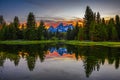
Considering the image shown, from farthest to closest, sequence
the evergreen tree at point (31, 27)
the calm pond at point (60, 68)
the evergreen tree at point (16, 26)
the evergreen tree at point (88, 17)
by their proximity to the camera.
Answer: the evergreen tree at point (16, 26) < the evergreen tree at point (31, 27) < the evergreen tree at point (88, 17) < the calm pond at point (60, 68)

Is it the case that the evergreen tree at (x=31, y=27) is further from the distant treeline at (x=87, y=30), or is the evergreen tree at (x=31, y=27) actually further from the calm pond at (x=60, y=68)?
the calm pond at (x=60, y=68)

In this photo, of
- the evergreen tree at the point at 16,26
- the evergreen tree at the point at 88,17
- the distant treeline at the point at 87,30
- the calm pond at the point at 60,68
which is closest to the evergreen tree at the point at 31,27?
the distant treeline at the point at 87,30

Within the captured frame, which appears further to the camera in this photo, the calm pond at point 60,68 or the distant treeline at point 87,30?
the distant treeline at point 87,30

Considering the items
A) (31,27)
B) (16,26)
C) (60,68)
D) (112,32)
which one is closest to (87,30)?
(112,32)

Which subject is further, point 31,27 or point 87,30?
point 31,27

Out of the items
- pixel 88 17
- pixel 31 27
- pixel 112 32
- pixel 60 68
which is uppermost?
pixel 88 17

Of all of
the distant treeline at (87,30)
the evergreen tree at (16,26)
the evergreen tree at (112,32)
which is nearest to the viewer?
the distant treeline at (87,30)

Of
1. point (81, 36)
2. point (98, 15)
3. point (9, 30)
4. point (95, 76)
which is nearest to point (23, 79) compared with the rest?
point (95, 76)

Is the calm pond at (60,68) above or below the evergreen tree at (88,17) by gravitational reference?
below

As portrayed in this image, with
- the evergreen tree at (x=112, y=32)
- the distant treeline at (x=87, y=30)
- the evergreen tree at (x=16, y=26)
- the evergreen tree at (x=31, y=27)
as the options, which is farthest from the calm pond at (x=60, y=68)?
the evergreen tree at (x=16, y=26)

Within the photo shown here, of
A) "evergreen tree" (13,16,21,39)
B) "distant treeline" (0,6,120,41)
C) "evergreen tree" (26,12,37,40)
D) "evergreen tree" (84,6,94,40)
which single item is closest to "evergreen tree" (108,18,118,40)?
"distant treeline" (0,6,120,41)

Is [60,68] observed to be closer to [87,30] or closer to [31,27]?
[87,30]

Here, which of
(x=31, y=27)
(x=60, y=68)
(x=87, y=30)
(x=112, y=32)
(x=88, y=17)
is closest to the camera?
(x=60, y=68)

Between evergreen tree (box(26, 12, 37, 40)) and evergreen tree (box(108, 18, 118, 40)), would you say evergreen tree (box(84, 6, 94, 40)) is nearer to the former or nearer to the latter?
evergreen tree (box(108, 18, 118, 40))
